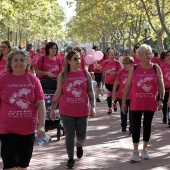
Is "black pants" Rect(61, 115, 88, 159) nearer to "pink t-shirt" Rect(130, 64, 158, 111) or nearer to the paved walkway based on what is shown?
the paved walkway

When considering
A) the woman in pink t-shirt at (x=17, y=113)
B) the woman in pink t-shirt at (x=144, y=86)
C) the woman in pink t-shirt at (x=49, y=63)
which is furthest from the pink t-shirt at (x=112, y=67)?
the woman in pink t-shirt at (x=17, y=113)

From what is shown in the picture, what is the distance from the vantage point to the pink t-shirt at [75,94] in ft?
26.2

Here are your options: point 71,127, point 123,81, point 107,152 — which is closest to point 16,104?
point 71,127

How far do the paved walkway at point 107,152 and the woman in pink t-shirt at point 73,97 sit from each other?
48cm

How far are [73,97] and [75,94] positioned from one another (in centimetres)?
5

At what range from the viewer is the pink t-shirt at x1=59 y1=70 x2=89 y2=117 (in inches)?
314

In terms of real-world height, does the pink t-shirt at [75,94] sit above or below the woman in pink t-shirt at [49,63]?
below

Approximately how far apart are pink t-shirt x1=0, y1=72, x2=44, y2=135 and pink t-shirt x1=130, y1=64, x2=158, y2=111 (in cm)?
295

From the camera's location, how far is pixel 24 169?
5.84 metres

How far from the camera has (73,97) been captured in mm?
7996

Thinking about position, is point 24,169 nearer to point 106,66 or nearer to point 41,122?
point 41,122

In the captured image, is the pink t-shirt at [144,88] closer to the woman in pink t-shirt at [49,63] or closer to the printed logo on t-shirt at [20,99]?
the woman in pink t-shirt at [49,63]

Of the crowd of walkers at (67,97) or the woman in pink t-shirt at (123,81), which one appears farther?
the woman in pink t-shirt at (123,81)

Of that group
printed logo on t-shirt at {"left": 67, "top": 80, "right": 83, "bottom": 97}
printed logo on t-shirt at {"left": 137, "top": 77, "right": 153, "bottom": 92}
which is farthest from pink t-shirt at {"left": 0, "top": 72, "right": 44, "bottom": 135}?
printed logo on t-shirt at {"left": 137, "top": 77, "right": 153, "bottom": 92}
